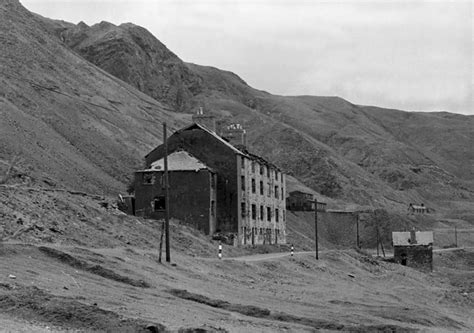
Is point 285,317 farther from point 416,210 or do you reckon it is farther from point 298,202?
point 416,210

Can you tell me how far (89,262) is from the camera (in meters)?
30.1

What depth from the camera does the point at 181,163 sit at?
6338 cm

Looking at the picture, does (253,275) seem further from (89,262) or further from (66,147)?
(66,147)

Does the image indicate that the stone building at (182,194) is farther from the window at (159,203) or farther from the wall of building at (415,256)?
the wall of building at (415,256)

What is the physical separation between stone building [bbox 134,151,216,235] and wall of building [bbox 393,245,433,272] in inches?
1003

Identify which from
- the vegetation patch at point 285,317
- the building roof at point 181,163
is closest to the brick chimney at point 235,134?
the building roof at point 181,163

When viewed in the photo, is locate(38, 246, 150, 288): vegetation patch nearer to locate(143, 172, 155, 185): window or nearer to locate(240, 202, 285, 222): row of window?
locate(143, 172, 155, 185): window

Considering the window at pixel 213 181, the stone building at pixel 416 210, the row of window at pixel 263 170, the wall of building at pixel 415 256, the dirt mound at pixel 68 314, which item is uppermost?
the row of window at pixel 263 170

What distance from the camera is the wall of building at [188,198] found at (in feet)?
→ 202

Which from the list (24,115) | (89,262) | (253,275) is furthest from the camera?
(24,115)

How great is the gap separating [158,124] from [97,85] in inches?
557

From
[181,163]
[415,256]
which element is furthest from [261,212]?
[415,256]

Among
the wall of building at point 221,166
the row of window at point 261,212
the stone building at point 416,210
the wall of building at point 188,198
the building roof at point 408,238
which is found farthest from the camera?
the stone building at point 416,210

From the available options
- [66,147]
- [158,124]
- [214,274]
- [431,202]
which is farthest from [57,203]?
[431,202]
